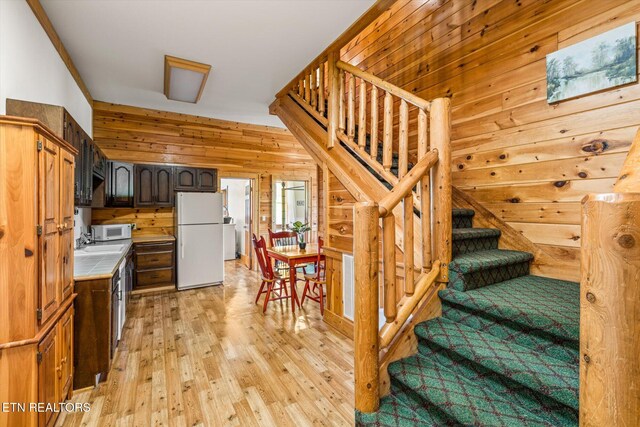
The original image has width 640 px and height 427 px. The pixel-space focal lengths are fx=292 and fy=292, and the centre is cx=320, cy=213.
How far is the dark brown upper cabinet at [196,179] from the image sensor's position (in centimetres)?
527

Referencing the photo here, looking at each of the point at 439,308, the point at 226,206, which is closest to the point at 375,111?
the point at 439,308

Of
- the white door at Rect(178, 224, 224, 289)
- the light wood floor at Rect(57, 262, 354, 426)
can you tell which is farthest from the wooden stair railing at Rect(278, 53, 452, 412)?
the white door at Rect(178, 224, 224, 289)

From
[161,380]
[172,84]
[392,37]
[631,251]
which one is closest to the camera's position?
[631,251]

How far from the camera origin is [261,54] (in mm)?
3486

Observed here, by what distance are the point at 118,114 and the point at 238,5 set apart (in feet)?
12.4

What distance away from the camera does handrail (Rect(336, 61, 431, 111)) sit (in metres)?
2.16

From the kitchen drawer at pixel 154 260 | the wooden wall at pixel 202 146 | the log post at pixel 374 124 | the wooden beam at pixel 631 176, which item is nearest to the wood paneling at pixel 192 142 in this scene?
the wooden wall at pixel 202 146

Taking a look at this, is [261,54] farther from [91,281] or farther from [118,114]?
[118,114]

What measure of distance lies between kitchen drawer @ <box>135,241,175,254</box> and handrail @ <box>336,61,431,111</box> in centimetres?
393

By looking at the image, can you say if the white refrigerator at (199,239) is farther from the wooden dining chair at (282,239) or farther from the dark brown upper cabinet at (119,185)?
the wooden dining chair at (282,239)

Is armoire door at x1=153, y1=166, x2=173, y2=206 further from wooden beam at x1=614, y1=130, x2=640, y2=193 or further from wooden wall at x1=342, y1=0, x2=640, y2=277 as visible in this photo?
wooden beam at x1=614, y1=130, x2=640, y2=193

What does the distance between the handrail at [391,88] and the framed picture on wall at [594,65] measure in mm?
1038

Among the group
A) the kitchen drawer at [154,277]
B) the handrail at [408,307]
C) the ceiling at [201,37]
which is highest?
the ceiling at [201,37]

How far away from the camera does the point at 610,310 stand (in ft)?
2.81
